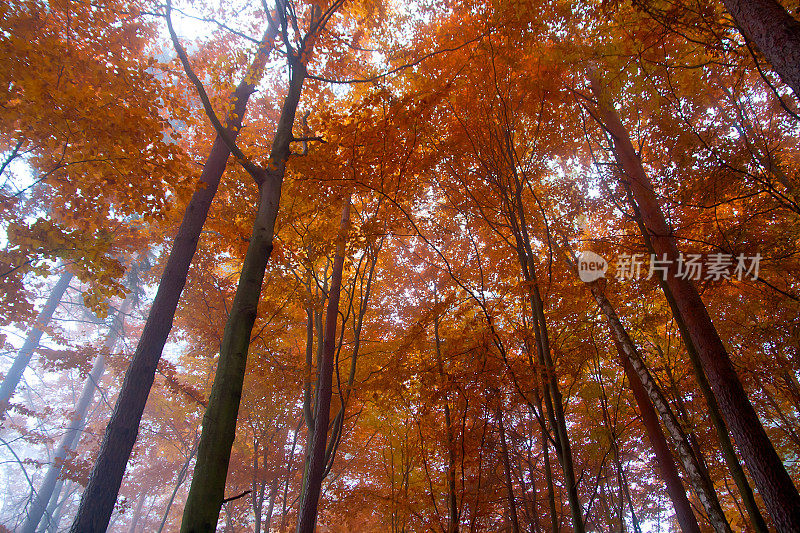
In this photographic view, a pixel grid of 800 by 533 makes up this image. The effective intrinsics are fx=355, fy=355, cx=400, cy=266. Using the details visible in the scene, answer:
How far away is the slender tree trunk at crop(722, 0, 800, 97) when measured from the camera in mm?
2143

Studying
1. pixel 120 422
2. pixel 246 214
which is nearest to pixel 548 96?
pixel 246 214

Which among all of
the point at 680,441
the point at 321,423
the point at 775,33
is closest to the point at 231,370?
the point at 321,423

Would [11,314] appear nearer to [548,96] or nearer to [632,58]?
[548,96]

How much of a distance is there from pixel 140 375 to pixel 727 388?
6.60m

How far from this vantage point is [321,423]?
4.89 meters

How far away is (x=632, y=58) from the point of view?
407cm

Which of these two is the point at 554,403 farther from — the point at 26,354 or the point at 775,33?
the point at 26,354

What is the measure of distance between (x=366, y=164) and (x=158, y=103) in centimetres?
257

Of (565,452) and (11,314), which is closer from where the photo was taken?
(565,452)

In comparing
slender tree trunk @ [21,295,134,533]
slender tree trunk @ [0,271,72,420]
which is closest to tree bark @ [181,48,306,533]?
slender tree trunk @ [21,295,134,533]

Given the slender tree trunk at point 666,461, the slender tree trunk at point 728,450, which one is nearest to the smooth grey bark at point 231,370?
the slender tree trunk at point 728,450

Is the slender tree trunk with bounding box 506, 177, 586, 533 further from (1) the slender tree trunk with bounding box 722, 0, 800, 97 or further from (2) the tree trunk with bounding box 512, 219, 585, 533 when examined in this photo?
(1) the slender tree trunk with bounding box 722, 0, 800, 97

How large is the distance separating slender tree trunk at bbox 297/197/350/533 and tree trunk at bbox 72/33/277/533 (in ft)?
6.60

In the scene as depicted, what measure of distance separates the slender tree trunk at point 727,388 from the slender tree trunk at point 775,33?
53.5 inches
